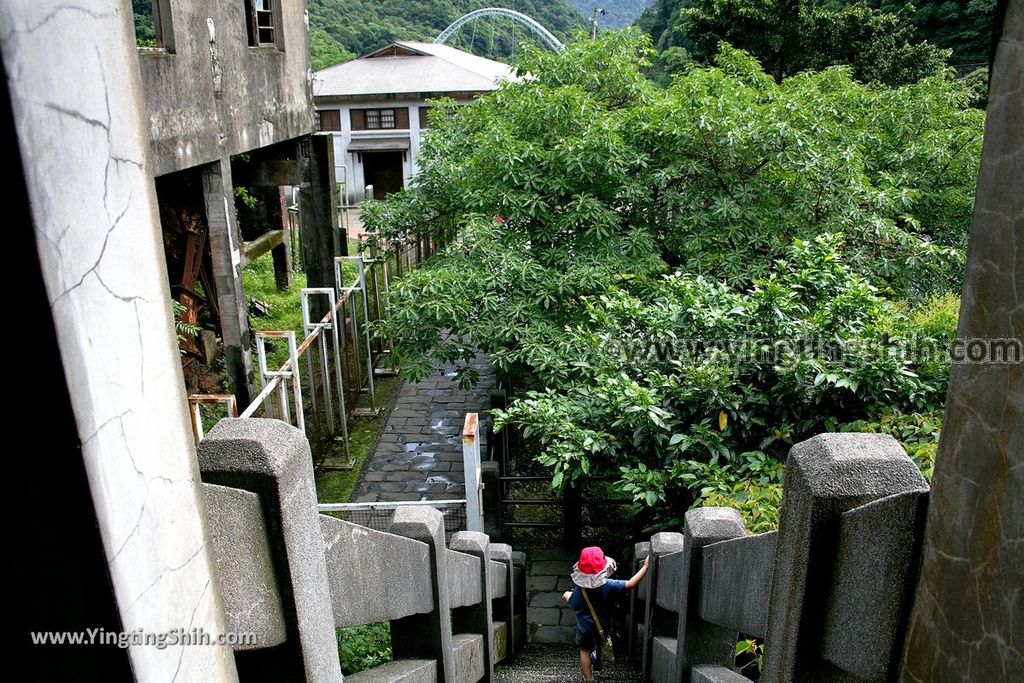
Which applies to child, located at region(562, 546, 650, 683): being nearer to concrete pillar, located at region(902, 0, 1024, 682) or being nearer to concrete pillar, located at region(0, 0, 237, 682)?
concrete pillar, located at region(902, 0, 1024, 682)

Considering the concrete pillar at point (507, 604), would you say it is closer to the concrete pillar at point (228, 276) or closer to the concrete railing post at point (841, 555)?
the concrete railing post at point (841, 555)

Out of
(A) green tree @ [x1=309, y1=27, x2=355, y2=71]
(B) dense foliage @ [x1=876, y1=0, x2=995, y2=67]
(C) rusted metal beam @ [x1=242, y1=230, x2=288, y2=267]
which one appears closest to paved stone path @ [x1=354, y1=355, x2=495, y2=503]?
(C) rusted metal beam @ [x1=242, y1=230, x2=288, y2=267]

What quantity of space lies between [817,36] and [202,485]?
21.2 meters

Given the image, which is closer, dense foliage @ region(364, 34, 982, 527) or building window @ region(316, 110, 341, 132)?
dense foliage @ region(364, 34, 982, 527)

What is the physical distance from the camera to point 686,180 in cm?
863

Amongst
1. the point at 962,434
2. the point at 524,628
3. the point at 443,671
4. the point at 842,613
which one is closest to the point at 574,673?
the point at 524,628

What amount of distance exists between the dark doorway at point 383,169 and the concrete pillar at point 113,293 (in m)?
31.3

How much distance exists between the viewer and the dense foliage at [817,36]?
18.8 m

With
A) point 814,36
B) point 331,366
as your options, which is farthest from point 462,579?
point 814,36

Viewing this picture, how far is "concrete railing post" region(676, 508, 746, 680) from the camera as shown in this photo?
287 centimetres

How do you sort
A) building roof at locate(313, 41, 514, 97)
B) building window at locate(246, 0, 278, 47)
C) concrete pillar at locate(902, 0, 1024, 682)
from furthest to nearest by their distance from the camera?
building roof at locate(313, 41, 514, 97) < building window at locate(246, 0, 278, 47) < concrete pillar at locate(902, 0, 1024, 682)

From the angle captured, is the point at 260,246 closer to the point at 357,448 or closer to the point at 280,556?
the point at 357,448

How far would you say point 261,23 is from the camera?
447 inches

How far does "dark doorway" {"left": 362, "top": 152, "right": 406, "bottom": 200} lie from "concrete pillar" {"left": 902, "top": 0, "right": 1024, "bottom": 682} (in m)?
31.5
